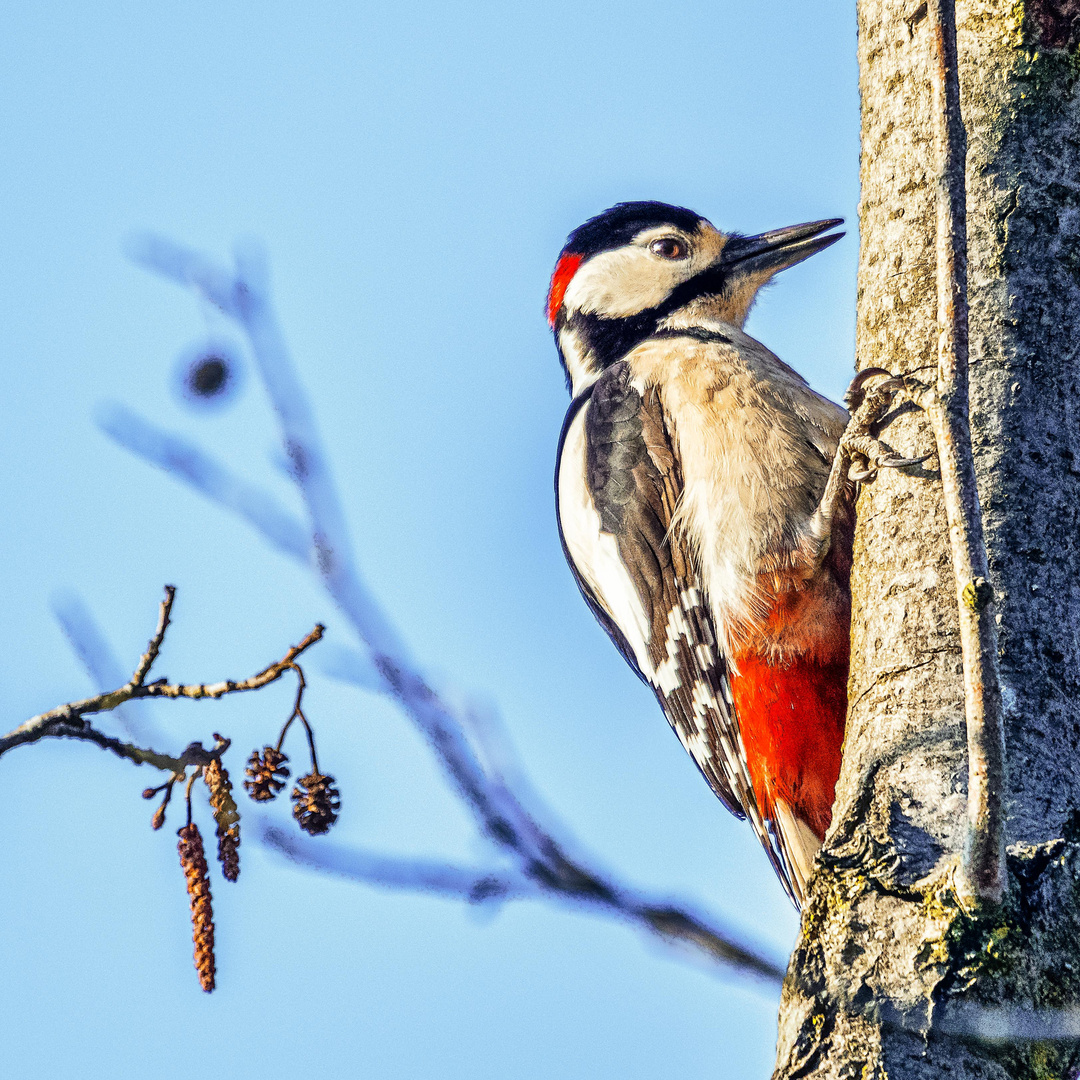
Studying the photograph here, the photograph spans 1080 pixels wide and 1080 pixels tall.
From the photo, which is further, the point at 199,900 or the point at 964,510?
the point at 199,900

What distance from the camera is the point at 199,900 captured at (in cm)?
178

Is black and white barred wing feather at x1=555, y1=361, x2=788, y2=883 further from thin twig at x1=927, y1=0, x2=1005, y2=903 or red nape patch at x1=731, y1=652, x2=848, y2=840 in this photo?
thin twig at x1=927, y1=0, x2=1005, y2=903

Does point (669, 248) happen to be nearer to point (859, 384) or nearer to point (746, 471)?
point (746, 471)

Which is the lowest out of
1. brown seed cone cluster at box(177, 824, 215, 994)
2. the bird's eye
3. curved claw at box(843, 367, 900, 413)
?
brown seed cone cluster at box(177, 824, 215, 994)

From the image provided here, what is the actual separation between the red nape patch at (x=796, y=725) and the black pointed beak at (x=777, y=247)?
131 centimetres

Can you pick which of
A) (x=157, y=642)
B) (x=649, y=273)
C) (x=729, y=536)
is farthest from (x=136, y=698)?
(x=649, y=273)

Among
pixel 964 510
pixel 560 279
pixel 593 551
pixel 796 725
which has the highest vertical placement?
pixel 560 279

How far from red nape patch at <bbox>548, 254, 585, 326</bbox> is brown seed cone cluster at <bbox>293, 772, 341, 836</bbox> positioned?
2.38 m

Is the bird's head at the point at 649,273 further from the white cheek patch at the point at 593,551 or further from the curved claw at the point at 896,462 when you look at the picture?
the curved claw at the point at 896,462

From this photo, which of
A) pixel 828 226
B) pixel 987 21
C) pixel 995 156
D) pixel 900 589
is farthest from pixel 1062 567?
pixel 828 226

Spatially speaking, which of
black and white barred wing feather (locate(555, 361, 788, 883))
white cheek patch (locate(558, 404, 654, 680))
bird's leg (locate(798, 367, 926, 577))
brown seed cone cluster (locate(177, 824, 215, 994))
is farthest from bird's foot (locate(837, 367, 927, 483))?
brown seed cone cluster (locate(177, 824, 215, 994))

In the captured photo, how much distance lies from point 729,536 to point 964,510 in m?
1.45

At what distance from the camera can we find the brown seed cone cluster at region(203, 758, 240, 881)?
1646mm

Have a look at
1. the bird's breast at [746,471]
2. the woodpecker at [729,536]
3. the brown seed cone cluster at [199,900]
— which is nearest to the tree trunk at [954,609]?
the woodpecker at [729,536]
